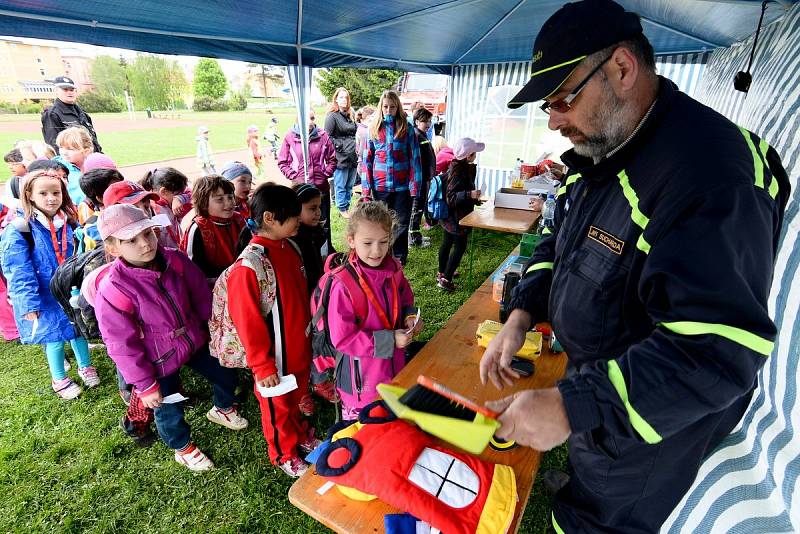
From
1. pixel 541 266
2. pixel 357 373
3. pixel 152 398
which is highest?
pixel 541 266

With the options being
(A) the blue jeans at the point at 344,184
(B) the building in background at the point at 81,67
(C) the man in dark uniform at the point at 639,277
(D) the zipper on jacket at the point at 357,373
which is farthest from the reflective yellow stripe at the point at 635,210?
(B) the building in background at the point at 81,67

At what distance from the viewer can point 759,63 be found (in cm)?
295

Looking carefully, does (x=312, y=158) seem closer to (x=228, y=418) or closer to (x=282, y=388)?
(x=228, y=418)

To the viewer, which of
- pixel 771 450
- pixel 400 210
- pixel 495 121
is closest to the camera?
pixel 771 450

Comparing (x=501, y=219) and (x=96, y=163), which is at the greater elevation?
(x=96, y=163)

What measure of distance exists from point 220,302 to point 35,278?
1.65 meters

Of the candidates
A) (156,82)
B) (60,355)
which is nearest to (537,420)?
(60,355)

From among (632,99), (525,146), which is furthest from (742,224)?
(525,146)

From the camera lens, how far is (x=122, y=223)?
2139 millimetres

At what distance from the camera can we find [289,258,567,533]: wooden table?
1.28 metres

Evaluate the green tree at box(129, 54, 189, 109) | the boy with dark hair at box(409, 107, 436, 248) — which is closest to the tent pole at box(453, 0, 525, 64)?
the boy with dark hair at box(409, 107, 436, 248)

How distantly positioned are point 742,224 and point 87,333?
125 inches

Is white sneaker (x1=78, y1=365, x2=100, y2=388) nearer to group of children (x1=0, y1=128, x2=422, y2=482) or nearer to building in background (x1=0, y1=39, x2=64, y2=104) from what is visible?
group of children (x1=0, y1=128, x2=422, y2=482)

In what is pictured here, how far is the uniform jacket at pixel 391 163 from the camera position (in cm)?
518
